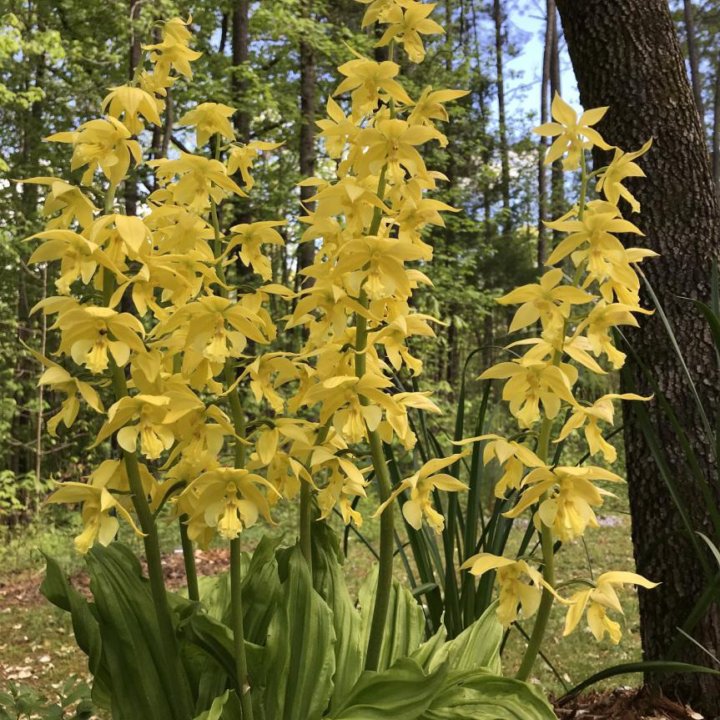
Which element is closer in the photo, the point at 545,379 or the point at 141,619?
the point at 545,379

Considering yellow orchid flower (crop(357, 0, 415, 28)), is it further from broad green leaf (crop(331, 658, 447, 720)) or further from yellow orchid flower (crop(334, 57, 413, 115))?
broad green leaf (crop(331, 658, 447, 720))

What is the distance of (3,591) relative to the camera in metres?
5.32

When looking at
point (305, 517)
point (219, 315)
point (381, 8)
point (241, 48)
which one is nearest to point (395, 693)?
point (305, 517)

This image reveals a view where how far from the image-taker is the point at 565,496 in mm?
1306

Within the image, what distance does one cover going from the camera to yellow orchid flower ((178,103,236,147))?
154 centimetres

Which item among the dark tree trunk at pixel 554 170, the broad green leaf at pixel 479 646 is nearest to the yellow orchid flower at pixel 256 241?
the broad green leaf at pixel 479 646

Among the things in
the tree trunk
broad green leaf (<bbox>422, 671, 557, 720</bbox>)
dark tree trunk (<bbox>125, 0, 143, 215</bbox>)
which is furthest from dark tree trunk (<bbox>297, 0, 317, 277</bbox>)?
broad green leaf (<bbox>422, 671, 557, 720</bbox>)

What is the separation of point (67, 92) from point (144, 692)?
25.9ft

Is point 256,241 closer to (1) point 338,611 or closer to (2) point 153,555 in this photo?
(2) point 153,555

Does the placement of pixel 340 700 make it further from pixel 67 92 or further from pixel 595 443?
pixel 67 92

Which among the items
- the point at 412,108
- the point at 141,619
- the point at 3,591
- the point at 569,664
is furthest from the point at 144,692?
the point at 3,591

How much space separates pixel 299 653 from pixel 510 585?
502mm

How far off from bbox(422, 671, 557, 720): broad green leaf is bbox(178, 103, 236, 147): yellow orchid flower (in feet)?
4.30

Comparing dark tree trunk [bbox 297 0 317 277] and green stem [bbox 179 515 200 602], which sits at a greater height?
dark tree trunk [bbox 297 0 317 277]
